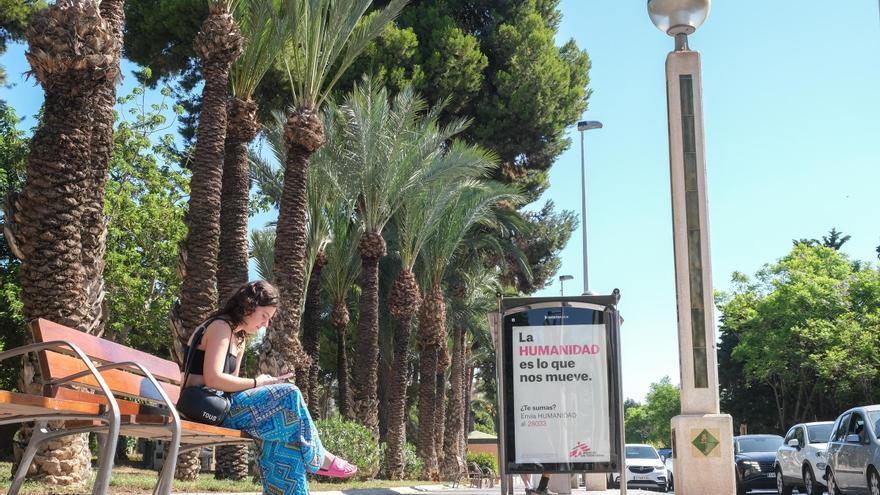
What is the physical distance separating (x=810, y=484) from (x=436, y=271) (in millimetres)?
13686

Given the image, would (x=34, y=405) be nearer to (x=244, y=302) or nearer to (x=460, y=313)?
(x=244, y=302)

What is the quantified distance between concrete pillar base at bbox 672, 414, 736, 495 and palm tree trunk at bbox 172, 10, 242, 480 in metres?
8.03

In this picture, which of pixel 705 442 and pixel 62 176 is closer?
pixel 705 442

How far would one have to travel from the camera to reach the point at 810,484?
17516 millimetres

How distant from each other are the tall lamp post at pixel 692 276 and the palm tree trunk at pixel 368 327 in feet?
45.3

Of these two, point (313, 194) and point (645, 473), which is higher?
point (313, 194)

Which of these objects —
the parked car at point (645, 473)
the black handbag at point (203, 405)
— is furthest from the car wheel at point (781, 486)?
the black handbag at point (203, 405)

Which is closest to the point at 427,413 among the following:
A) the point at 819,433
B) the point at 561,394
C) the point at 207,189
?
the point at 819,433

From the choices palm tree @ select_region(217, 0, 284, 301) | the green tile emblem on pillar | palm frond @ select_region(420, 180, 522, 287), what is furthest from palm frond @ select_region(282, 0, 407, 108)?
the green tile emblem on pillar

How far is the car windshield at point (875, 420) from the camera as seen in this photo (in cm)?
1359


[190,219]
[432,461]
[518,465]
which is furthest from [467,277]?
[518,465]

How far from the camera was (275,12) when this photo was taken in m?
18.4

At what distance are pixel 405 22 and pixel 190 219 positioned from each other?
1777 cm

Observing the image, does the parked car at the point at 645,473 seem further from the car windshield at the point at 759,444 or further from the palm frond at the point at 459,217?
the palm frond at the point at 459,217
